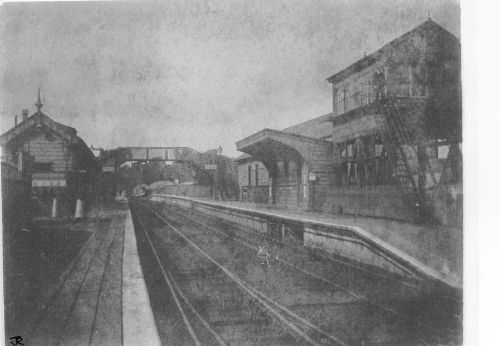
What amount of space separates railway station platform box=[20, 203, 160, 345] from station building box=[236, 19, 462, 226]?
288cm

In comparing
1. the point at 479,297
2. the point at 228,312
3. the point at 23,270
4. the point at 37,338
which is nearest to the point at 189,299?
the point at 228,312

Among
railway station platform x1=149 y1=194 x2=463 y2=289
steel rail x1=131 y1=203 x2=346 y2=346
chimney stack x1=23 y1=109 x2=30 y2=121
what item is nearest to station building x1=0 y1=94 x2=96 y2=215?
chimney stack x1=23 y1=109 x2=30 y2=121

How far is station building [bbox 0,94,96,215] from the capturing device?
231 inches

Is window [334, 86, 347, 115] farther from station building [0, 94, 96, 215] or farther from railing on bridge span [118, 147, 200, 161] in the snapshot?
station building [0, 94, 96, 215]

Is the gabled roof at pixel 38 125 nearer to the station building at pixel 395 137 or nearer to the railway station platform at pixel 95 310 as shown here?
the railway station platform at pixel 95 310

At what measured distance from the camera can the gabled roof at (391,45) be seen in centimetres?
523

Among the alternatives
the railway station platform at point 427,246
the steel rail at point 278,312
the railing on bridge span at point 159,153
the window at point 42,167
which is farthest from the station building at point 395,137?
the window at point 42,167

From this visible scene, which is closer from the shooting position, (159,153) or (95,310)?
(95,310)

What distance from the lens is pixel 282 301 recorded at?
4.94 metres

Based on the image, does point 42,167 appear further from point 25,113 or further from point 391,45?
point 391,45

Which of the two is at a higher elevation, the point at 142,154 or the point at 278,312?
the point at 142,154

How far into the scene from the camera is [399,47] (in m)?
5.55

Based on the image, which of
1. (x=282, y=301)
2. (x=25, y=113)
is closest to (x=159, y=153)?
(x=25, y=113)

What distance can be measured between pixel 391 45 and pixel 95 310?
528 cm
